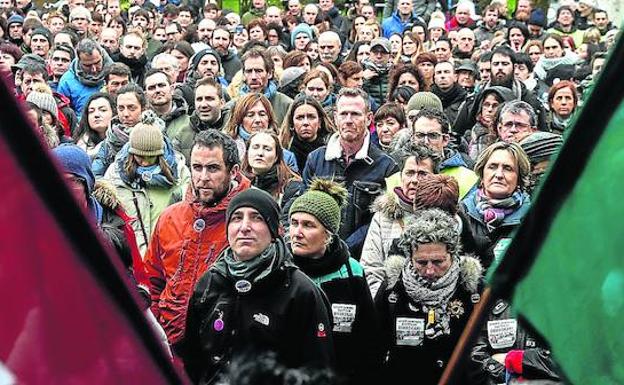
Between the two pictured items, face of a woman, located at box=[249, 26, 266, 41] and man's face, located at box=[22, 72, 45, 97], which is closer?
man's face, located at box=[22, 72, 45, 97]

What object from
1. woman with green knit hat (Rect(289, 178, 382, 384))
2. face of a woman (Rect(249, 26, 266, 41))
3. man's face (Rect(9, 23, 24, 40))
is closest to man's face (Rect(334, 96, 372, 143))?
woman with green knit hat (Rect(289, 178, 382, 384))

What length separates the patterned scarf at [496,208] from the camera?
654cm

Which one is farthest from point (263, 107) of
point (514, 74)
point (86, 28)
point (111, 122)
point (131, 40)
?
point (86, 28)

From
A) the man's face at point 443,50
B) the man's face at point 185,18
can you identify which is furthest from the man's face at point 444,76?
the man's face at point 185,18

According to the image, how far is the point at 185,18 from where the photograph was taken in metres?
18.0

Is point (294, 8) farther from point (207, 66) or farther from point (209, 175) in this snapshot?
point (209, 175)

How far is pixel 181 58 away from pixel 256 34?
2871 millimetres

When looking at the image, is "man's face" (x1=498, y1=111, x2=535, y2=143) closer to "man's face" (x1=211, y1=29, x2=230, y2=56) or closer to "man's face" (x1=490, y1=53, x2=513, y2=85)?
"man's face" (x1=490, y1=53, x2=513, y2=85)

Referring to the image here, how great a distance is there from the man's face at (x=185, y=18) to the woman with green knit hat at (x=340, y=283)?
1218 cm

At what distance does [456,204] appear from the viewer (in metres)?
6.42

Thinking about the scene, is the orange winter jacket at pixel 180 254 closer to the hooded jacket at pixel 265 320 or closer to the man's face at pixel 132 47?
the hooded jacket at pixel 265 320

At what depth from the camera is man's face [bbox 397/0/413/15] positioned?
1844 centimetres

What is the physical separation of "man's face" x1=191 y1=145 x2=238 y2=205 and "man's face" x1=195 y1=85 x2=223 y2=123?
317 centimetres

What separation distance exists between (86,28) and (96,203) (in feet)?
33.0
